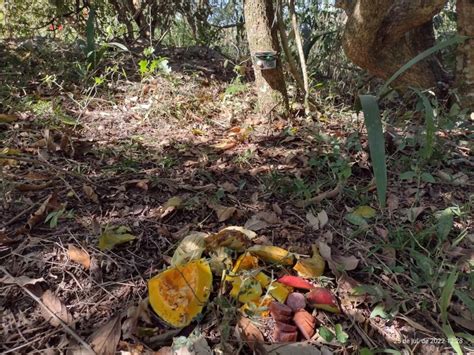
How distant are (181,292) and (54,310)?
0.36 meters

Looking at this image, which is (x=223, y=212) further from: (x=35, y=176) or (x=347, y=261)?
(x=35, y=176)

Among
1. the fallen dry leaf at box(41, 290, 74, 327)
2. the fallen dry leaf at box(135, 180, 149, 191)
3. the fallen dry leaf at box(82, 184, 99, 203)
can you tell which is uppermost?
the fallen dry leaf at box(82, 184, 99, 203)

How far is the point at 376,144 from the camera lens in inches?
51.5

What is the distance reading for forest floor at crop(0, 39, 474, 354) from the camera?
1.16m

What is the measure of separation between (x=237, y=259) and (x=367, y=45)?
5.60 feet

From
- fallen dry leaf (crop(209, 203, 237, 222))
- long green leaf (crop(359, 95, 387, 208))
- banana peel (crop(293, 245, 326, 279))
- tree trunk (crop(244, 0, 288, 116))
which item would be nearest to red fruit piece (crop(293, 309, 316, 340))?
banana peel (crop(293, 245, 326, 279))

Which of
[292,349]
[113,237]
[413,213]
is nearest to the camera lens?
[292,349]

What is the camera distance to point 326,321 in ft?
3.87

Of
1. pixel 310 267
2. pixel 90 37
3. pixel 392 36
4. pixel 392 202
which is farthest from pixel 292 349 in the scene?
pixel 90 37

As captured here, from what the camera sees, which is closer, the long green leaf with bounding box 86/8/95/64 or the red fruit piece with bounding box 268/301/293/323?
the red fruit piece with bounding box 268/301/293/323

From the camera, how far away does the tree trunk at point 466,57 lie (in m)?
2.34

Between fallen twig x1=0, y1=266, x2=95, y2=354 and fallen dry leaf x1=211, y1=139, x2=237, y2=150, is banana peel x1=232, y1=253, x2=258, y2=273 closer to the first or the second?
fallen twig x1=0, y1=266, x2=95, y2=354

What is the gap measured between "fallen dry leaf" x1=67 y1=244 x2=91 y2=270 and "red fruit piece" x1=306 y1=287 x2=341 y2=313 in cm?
69

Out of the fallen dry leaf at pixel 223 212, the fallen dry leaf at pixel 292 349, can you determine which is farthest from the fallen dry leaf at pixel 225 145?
the fallen dry leaf at pixel 292 349
